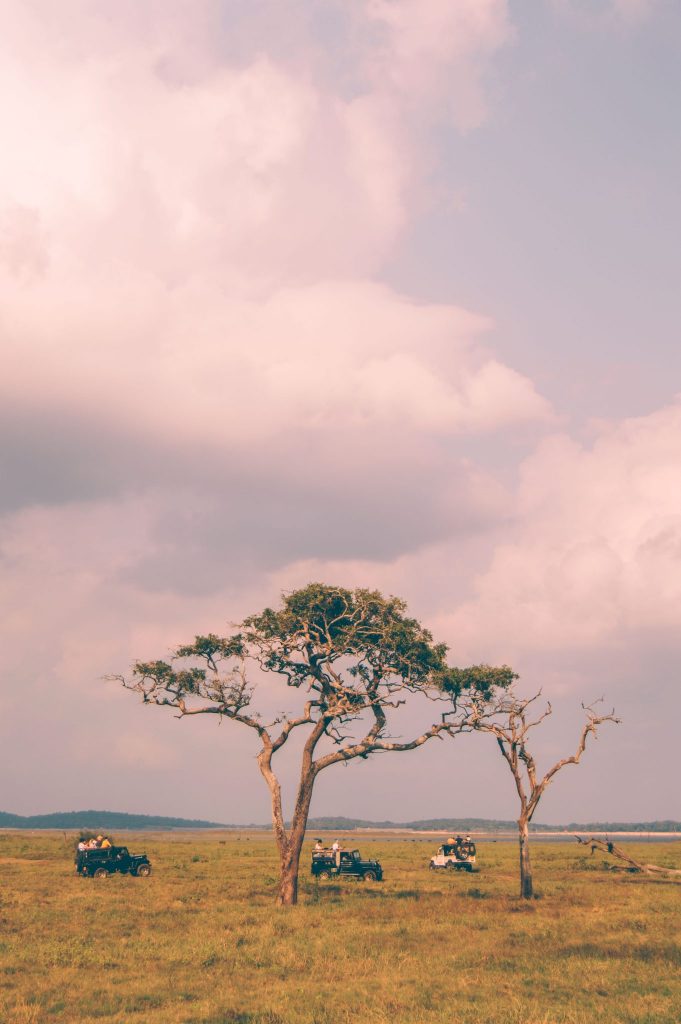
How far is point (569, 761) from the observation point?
39.0 metres

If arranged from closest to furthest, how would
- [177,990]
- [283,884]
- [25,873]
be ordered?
[177,990] → [283,884] → [25,873]

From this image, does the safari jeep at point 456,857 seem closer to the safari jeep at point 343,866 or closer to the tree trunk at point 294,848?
the safari jeep at point 343,866

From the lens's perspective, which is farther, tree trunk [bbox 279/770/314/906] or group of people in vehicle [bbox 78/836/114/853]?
group of people in vehicle [bbox 78/836/114/853]

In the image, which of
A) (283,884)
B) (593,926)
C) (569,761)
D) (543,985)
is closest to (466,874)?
(569,761)

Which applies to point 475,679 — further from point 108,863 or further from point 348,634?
point 108,863

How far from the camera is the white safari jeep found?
5609cm

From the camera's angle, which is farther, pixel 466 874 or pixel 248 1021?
pixel 466 874

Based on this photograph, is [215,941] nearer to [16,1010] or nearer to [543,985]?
[16,1010]

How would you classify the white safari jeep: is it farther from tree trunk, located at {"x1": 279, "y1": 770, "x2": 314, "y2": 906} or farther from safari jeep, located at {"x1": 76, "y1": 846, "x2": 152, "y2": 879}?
tree trunk, located at {"x1": 279, "y1": 770, "x2": 314, "y2": 906}

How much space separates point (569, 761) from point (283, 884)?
50.9 feet

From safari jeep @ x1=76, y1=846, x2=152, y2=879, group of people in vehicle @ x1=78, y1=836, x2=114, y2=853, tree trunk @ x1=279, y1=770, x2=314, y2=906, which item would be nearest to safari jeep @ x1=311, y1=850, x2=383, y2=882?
safari jeep @ x1=76, y1=846, x2=152, y2=879

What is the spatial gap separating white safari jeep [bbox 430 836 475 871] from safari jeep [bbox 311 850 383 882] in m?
11.2

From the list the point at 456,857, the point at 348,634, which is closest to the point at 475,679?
the point at 348,634

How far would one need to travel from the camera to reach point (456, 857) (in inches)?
2219
